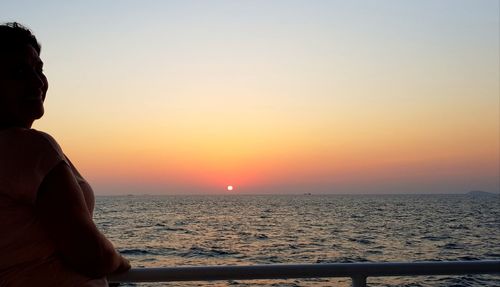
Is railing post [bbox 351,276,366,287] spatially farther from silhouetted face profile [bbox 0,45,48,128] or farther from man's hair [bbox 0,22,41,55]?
man's hair [bbox 0,22,41,55]

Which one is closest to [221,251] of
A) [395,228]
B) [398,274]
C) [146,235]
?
[146,235]

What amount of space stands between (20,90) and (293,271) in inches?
53.9

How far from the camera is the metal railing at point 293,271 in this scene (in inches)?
85.0

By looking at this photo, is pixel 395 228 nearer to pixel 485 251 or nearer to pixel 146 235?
pixel 485 251

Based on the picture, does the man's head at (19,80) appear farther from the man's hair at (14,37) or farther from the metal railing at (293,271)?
the metal railing at (293,271)

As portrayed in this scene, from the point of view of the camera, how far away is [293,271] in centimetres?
221

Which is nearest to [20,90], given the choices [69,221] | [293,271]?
[69,221]

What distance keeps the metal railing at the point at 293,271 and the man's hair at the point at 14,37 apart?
1.04m

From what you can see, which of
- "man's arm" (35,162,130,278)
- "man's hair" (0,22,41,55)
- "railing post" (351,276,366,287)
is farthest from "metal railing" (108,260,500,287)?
"man's hair" (0,22,41,55)

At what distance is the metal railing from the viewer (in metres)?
2.16

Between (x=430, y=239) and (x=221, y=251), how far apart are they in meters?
15.8

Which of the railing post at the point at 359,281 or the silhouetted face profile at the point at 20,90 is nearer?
the silhouetted face profile at the point at 20,90

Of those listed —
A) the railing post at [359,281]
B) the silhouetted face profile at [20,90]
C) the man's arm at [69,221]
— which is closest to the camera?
the man's arm at [69,221]

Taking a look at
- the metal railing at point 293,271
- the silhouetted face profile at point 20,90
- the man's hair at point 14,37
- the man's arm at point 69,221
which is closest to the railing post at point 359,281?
the metal railing at point 293,271
